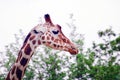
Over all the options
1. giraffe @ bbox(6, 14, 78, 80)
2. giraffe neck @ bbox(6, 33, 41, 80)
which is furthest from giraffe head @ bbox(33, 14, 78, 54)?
giraffe neck @ bbox(6, 33, 41, 80)

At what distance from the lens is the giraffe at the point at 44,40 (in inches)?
380

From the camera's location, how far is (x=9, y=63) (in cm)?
2031

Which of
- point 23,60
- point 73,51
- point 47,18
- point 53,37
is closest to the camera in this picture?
point 23,60

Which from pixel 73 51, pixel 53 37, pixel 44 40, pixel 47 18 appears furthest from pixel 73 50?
pixel 47 18

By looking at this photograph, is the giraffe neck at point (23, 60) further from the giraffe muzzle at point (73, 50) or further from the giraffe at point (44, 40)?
the giraffe muzzle at point (73, 50)

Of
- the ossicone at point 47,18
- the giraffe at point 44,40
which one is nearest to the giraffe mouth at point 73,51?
the giraffe at point 44,40

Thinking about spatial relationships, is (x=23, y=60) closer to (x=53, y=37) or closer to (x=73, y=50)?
(x=53, y=37)

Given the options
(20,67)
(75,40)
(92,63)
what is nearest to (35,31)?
(20,67)

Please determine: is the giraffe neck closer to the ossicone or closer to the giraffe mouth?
the ossicone

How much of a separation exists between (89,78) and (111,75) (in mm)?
3037

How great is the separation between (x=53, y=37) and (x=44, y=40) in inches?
13.0

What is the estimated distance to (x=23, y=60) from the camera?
31.6ft

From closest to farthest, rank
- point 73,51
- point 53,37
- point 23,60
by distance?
point 23,60, point 73,51, point 53,37

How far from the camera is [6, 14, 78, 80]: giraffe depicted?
9.66 metres
